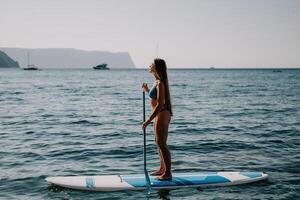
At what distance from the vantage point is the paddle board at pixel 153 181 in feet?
24.8

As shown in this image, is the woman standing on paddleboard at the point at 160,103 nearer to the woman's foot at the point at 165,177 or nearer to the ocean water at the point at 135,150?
the woman's foot at the point at 165,177

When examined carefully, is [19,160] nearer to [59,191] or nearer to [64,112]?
[59,191]

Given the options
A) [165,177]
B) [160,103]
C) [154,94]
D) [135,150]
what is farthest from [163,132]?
[135,150]

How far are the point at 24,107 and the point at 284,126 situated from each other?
57.2 ft

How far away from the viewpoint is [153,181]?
762 cm

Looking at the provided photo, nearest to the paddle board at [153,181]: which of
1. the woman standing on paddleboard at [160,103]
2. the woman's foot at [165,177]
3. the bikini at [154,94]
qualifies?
the woman's foot at [165,177]

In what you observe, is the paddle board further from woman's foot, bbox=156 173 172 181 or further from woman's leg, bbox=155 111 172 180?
woman's leg, bbox=155 111 172 180

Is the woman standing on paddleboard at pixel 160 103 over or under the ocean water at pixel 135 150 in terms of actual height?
over

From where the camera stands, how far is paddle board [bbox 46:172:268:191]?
24.8ft

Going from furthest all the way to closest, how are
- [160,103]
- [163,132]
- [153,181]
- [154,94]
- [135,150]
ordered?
[135,150]
[153,181]
[163,132]
[154,94]
[160,103]

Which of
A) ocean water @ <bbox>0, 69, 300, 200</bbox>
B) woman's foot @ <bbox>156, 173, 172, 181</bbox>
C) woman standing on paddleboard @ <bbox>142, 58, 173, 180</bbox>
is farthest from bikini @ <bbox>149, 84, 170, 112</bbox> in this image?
ocean water @ <bbox>0, 69, 300, 200</bbox>

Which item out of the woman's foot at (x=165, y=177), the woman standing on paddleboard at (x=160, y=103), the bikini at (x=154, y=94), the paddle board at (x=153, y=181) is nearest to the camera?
the woman standing on paddleboard at (x=160, y=103)

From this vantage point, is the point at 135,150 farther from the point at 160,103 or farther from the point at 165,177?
the point at 160,103

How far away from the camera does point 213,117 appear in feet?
65.1
